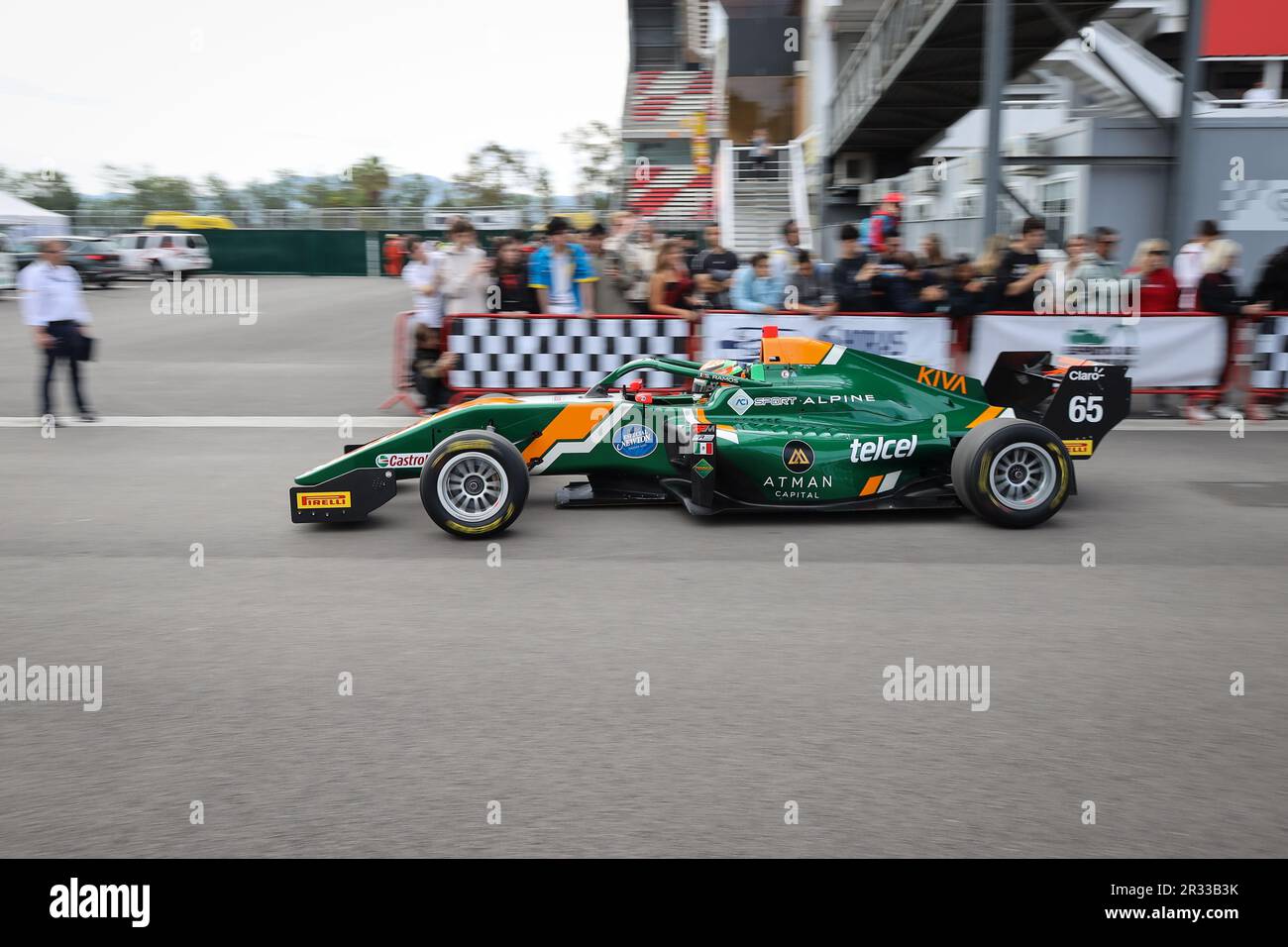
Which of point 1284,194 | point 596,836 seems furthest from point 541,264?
point 1284,194

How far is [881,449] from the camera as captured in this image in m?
7.23

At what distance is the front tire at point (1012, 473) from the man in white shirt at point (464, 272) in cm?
611

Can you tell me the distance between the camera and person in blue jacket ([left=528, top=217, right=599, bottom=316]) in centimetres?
1160

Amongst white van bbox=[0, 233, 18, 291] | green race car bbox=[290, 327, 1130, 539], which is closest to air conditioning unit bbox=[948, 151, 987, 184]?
green race car bbox=[290, 327, 1130, 539]

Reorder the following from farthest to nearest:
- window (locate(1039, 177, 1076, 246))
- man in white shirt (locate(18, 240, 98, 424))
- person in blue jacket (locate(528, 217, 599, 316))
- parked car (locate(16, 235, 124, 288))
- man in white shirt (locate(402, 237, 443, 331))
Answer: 1. parked car (locate(16, 235, 124, 288))
2. window (locate(1039, 177, 1076, 246))
3. man in white shirt (locate(402, 237, 443, 331))
4. person in blue jacket (locate(528, 217, 599, 316))
5. man in white shirt (locate(18, 240, 98, 424))

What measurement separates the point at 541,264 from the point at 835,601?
6.80m

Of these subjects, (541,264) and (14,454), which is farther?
(541,264)

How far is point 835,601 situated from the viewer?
5730mm

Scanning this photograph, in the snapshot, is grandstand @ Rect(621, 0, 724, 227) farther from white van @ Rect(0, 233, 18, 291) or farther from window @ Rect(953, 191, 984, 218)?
white van @ Rect(0, 233, 18, 291)

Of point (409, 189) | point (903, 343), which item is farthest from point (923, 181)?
point (409, 189)

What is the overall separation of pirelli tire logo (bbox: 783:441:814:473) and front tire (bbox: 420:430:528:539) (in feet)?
5.29

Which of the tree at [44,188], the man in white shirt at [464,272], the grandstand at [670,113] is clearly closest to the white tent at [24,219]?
the tree at [44,188]

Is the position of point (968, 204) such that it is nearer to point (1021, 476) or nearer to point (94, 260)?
point (1021, 476)
